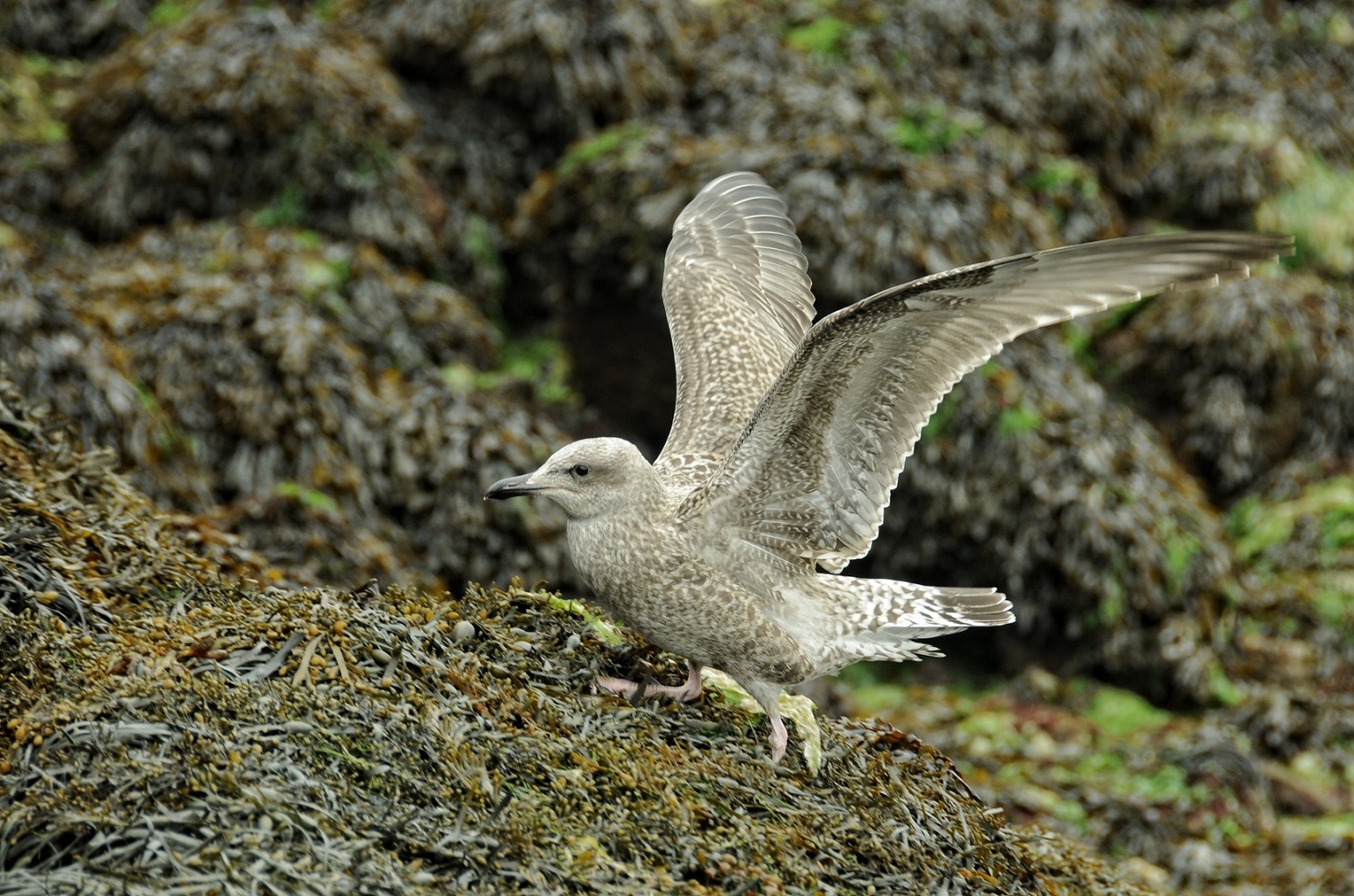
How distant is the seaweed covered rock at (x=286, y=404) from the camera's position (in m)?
7.34

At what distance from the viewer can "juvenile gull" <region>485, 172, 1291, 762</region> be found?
4.28 meters

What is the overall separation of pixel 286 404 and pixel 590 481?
13.5 feet

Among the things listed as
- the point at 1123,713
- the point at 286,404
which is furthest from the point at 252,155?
the point at 1123,713

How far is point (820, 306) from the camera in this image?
9.52 meters

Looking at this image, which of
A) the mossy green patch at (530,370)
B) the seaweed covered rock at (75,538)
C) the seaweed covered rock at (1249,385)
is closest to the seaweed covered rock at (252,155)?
the mossy green patch at (530,370)

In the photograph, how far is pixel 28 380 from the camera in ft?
23.5

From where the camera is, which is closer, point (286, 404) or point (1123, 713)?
point (286, 404)

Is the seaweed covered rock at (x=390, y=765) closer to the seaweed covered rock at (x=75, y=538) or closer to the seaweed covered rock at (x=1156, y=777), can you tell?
the seaweed covered rock at (x=75, y=538)

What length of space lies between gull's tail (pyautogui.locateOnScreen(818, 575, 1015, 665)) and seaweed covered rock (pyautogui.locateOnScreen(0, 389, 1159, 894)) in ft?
1.17

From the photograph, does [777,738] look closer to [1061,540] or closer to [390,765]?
[390,765]

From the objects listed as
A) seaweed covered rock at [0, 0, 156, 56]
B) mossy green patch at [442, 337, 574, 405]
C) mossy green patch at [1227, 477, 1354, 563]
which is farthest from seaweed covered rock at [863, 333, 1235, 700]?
seaweed covered rock at [0, 0, 156, 56]

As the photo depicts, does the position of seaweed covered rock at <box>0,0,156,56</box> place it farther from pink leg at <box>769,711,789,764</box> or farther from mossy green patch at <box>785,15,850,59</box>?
pink leg at <box>769,711,789,764</box>

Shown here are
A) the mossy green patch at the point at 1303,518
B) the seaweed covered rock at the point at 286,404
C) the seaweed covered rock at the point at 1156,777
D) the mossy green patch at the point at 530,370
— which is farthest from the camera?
the mossy green patch at the point at 1303,518

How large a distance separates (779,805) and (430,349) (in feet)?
19.9
